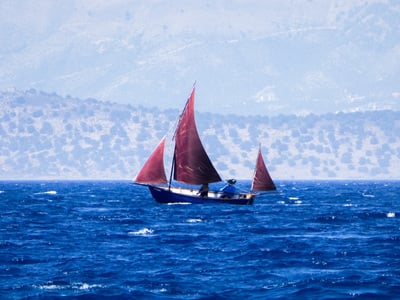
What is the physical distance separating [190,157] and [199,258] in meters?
48.1

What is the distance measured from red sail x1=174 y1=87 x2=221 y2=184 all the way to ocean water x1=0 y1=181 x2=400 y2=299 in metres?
19.8

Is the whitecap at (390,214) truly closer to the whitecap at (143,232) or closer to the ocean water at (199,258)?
the ocean water at (199,258)

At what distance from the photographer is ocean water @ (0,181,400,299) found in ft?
123

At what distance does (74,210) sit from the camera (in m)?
88.6

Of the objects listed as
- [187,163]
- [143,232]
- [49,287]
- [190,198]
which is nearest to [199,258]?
[49,287]

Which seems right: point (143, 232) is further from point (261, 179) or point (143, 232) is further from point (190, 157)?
point (261, 179)

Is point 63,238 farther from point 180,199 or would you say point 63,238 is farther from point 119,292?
point 180,199

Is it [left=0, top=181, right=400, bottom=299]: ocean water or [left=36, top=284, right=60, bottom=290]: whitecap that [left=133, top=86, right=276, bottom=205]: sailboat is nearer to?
[left=0, top=181, right=400, bottom=299]: ocean water

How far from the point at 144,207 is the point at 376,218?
84.1 feet

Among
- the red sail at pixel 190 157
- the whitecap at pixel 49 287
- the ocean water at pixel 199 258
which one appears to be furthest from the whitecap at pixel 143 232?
the red sail at pixel 190 157

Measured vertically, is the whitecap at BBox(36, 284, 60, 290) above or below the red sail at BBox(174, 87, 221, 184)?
below

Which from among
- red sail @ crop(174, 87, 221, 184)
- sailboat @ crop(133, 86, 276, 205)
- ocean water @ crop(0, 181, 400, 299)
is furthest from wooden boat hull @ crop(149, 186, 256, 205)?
ocean water @ crop(0, 181, 400, 299)

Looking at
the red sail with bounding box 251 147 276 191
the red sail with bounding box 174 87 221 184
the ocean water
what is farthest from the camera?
the red sail with bounding box 251 147 276 191

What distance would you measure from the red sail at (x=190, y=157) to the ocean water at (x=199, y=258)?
19793mm
